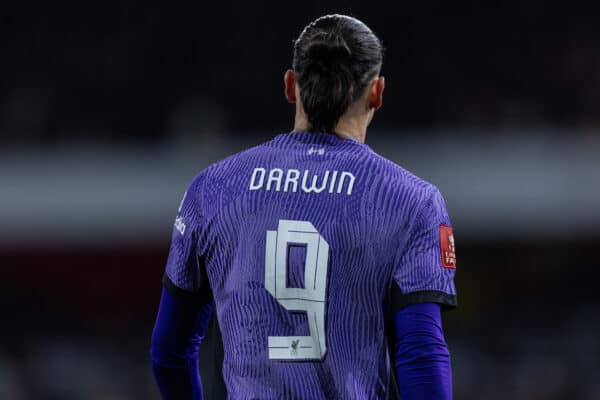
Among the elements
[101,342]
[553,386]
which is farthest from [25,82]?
[553,386]

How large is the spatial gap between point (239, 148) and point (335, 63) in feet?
26.8

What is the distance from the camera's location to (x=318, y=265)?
6.37ft

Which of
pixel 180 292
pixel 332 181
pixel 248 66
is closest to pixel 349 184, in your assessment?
pixel 332 181

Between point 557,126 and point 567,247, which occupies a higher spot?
point 557,126

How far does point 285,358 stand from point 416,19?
32.4 ft

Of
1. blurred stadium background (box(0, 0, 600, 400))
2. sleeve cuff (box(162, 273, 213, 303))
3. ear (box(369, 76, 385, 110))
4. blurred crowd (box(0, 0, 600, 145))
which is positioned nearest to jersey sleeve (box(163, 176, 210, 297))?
sleeve cuff (box(162, 273, 213, 303))

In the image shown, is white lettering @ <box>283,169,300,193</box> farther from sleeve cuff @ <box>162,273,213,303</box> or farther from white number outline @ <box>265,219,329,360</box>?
sleeve cuff @ <box>162,273,213,303</box>

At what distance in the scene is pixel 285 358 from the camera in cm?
195

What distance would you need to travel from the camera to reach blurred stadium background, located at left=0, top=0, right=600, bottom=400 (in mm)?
9820

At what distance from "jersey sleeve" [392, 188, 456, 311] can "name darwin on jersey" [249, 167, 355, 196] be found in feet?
0.47

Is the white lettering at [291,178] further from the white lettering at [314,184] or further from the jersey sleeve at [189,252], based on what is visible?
the jersey sleeve at [189,252]

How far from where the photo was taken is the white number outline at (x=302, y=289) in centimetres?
193

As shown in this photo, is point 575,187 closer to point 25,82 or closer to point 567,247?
point 567,247

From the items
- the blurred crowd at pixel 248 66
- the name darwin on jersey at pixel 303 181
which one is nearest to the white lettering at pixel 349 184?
the name darwin on jersey at pixel 303 181
